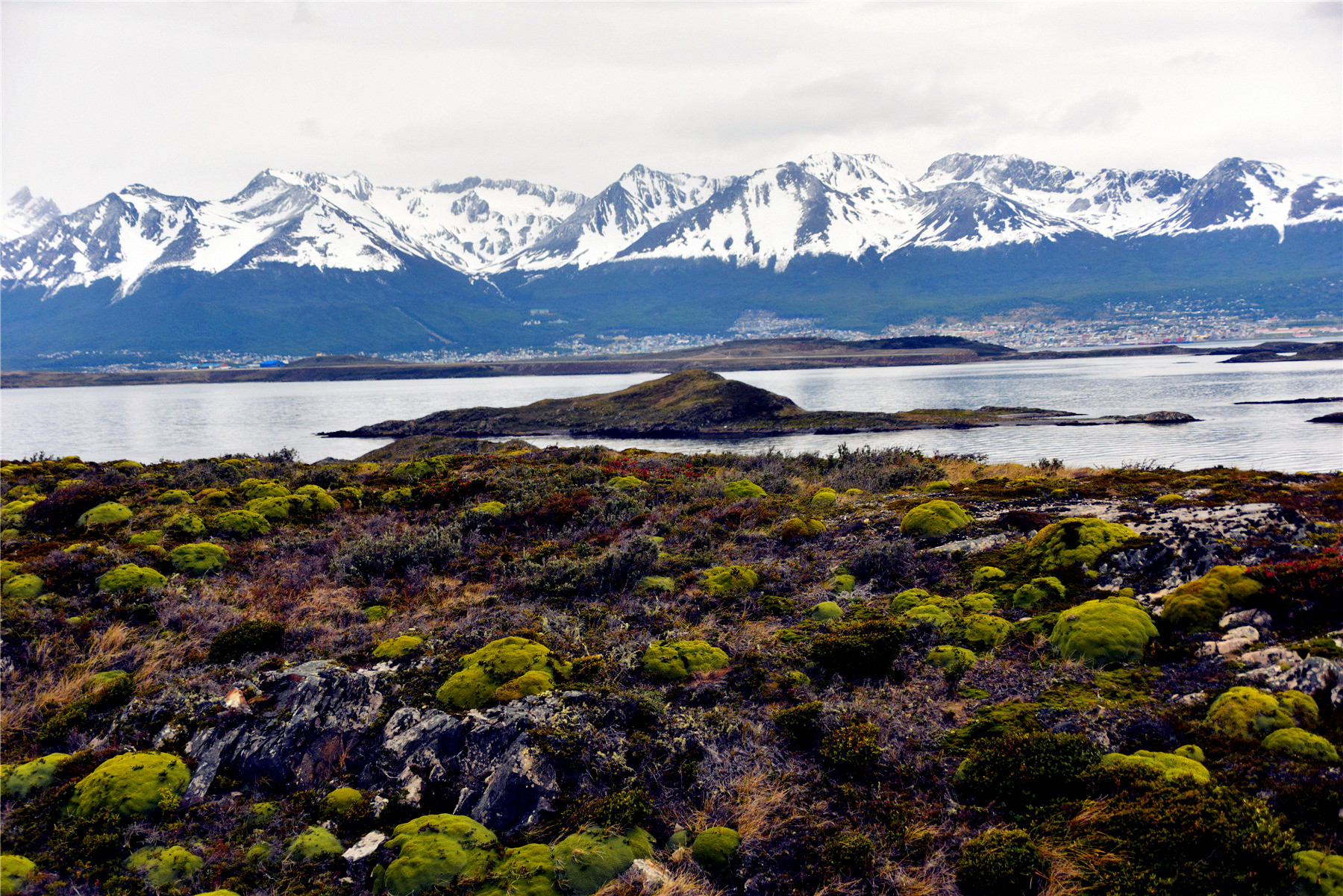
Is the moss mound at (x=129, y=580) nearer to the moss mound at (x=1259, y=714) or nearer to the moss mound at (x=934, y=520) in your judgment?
the moss mound at (x=934, y=520)

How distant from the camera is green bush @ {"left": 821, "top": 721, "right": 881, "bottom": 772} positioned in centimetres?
975

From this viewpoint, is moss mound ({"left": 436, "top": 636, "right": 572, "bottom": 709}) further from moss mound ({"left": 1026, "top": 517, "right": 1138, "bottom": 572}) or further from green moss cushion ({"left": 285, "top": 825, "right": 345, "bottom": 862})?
moss mound ({"left": 1026, "top": 517, "right": 1138, "bottom": 572})

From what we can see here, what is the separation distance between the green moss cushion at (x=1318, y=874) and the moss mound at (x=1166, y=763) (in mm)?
1137

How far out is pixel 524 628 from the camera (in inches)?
542

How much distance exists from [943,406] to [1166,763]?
111966 mm

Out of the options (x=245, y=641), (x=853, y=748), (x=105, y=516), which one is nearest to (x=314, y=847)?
(x=245, y=641)

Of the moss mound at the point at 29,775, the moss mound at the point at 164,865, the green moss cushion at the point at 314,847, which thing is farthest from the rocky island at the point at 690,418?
the moss mound at the point at 164,865

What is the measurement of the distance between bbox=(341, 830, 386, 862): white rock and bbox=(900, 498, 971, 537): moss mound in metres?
14.0

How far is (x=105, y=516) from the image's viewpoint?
20.3m

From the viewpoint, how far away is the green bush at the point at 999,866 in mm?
7867

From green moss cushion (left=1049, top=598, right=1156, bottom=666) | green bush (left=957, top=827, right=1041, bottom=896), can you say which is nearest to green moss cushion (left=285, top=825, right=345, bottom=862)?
green bush (left=957, top=827, right=1041, bottom=896)

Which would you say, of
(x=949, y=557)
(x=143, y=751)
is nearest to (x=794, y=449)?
(x=949, y=557)

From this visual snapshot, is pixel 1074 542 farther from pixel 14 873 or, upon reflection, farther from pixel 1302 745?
pixel 14 873

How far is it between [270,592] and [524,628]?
266 inches
